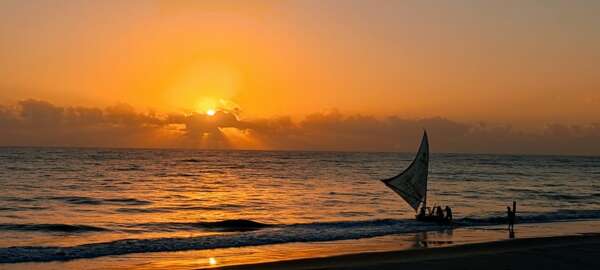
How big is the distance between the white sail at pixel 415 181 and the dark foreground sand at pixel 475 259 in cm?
925

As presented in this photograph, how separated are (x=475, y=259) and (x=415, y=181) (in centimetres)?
1356

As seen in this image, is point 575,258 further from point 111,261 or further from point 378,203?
point 378,203

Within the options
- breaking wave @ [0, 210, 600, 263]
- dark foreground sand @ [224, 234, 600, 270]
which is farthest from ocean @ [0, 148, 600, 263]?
dark foreground sand @ [224, 234, 600, 270]

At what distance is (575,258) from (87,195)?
3752cm

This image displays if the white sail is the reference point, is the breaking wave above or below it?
below

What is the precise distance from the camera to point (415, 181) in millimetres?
30531

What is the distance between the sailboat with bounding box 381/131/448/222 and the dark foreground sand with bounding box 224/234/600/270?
30.1 feet

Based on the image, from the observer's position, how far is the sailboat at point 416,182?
2998 centimetres

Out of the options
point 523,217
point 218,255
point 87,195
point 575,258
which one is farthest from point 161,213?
point 575,258

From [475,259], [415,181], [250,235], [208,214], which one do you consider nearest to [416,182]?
[415,181]

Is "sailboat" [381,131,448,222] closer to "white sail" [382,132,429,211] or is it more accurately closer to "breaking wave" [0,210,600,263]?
"white sail" [382,132,429,211]

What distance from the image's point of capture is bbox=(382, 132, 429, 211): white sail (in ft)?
98.6

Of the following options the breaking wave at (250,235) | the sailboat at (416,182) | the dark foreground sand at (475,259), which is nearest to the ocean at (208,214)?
the breaking wave at (250,235)

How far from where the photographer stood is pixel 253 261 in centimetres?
1808
